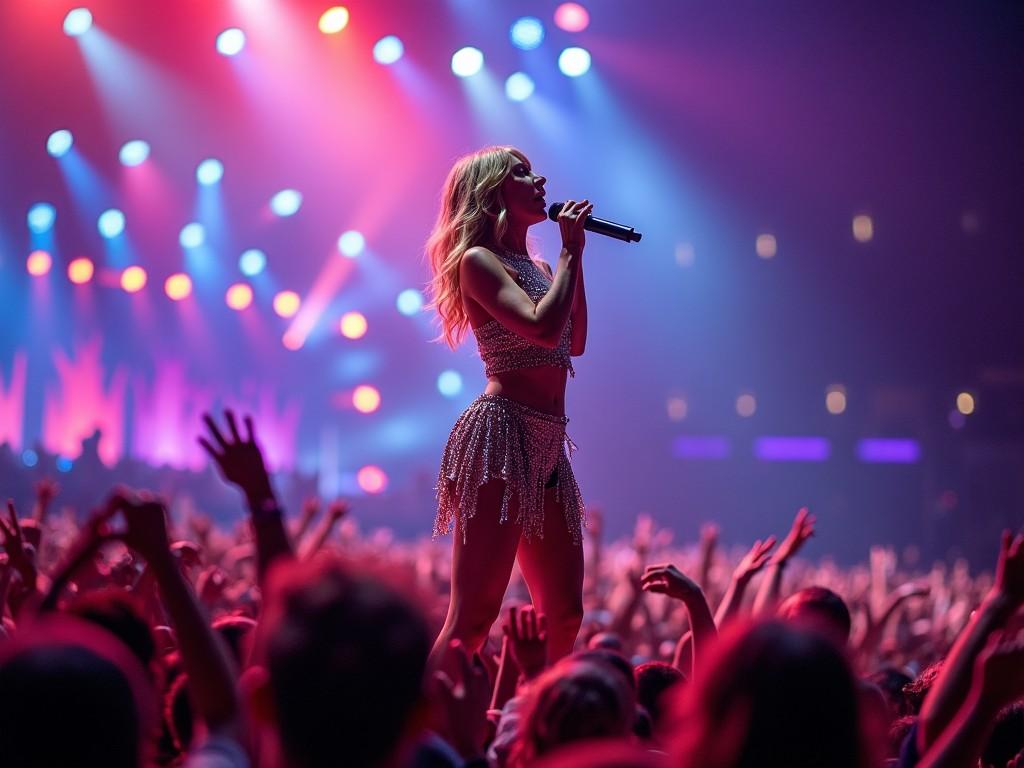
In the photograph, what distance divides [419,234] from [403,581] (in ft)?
58.7

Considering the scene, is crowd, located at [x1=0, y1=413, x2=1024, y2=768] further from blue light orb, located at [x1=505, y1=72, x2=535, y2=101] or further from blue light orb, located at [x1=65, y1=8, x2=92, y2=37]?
blue light orb, located at [x1=505, y1=72, x2=535, y2=101]

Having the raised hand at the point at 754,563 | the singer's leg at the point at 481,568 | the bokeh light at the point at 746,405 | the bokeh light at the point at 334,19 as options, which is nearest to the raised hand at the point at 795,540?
the raised hand at the point at 754,563

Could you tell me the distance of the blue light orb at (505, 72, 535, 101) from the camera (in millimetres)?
15383

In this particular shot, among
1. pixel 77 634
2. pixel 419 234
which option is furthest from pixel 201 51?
pixel 77 634

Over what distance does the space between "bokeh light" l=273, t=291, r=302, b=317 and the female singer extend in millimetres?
17364

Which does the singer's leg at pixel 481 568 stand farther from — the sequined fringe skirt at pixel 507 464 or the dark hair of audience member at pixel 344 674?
the dark hair of audience member at pixel 344 674

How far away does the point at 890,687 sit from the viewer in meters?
3.34

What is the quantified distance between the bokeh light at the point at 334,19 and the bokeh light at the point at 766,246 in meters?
9.20

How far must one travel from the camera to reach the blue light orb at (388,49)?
1427cm

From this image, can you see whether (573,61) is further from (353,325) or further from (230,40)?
(353,325)

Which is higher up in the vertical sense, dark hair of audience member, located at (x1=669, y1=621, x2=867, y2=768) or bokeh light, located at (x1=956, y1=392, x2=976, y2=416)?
bokeh light, located at (x1=956, y1=392, x2=976, y2=416)

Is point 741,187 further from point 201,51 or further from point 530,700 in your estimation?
point 530,700

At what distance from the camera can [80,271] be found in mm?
17156

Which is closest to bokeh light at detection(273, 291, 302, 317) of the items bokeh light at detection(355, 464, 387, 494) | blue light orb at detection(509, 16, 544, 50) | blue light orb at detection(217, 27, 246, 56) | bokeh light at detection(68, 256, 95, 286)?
bokeh light at detection(68, 256, 95, 286)
